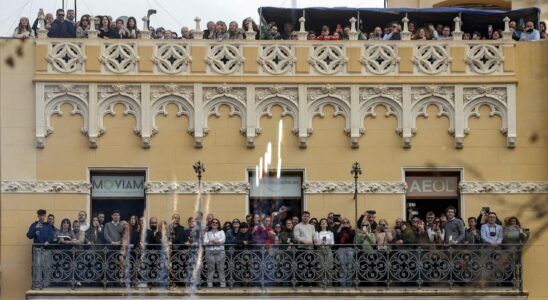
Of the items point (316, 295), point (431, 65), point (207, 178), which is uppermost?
point (431, 65)

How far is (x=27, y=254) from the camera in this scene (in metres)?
37.1

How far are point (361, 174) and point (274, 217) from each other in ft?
7.47

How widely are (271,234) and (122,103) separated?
16.1 ft

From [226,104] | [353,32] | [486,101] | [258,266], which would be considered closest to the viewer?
[258,266]

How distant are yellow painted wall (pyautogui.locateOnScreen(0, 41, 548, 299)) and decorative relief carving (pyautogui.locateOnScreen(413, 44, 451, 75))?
880 mm

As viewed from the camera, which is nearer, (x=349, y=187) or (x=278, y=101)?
(x=349, y=187)

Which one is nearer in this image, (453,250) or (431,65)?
(453,250)

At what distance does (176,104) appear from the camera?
1499 inches

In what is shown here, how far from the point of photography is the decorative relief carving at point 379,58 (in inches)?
1497

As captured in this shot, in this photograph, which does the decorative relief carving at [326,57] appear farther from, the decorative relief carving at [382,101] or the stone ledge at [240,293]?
the stone ledge at [240,293]

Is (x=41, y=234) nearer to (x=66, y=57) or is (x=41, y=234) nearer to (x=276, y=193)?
(x=66, y=57)

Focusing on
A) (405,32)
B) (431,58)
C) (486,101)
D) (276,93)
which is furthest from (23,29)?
(486,101)

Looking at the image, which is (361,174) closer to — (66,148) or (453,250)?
(453,250)

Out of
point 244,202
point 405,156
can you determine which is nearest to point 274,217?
point 244,202
